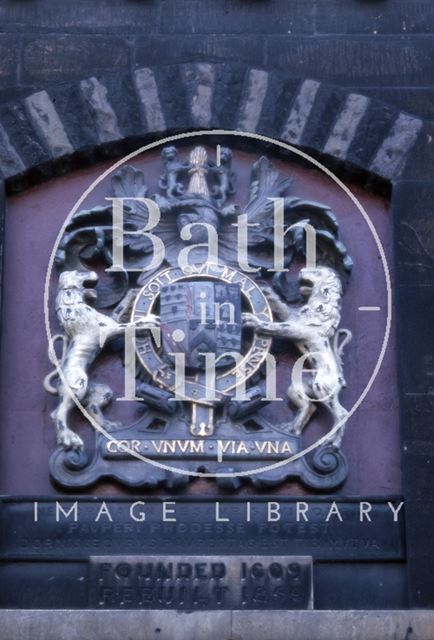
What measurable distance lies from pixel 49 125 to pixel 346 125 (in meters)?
1.85

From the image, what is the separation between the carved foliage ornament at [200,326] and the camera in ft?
39.0

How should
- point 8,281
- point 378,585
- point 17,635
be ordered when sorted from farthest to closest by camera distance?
point 8,281, point 378,585, point 17,635

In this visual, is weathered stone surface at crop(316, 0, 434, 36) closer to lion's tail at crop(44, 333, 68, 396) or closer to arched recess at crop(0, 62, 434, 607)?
arched recess at crop(0, 62, 434, 607)

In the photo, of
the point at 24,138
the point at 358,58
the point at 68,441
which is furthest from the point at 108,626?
the point at 358,58

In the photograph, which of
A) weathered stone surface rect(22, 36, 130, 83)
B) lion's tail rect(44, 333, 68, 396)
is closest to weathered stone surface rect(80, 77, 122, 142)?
weathered stone surface rect(22, 36, 130, 83)

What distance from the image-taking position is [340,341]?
1227 cm

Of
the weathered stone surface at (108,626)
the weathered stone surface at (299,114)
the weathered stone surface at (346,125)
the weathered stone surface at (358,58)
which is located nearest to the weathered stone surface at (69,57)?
the weathered stone surface at (358,58)

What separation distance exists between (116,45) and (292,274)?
1.88m

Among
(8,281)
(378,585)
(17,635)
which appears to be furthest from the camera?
(8,281)

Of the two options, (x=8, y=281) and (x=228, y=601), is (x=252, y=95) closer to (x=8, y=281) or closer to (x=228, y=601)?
(x=8, y=281)

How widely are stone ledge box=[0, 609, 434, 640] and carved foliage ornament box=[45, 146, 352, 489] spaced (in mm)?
1047

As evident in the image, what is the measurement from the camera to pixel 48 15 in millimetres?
12977

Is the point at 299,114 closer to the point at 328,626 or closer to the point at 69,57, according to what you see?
the point at 69,57

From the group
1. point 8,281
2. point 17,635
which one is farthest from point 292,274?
point 17,635
